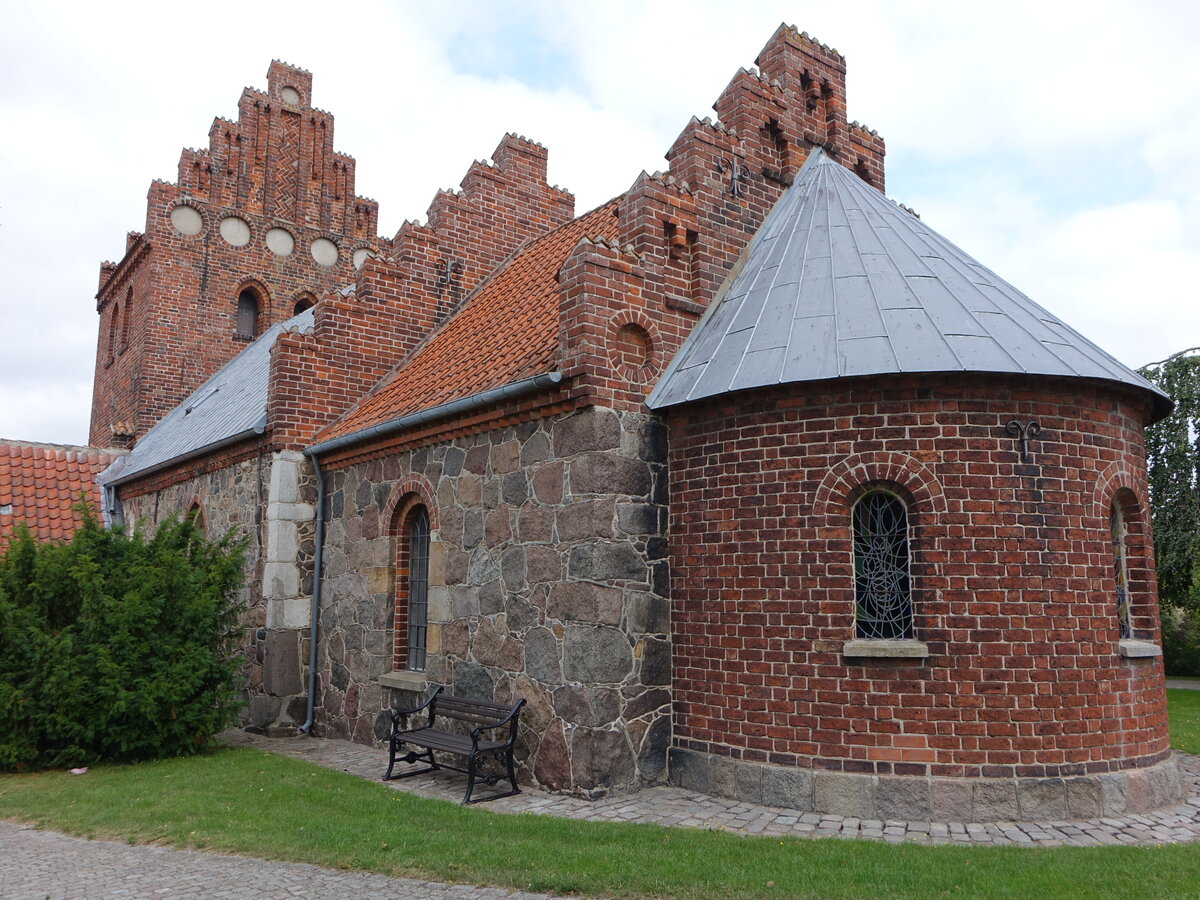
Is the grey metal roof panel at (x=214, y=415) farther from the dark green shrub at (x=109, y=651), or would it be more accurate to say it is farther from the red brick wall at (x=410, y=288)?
the dark green shrub at (x=109, y=651)

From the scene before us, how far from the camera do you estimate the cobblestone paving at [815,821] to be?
6594mm

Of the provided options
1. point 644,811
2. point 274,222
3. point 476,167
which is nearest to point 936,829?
point 644,811

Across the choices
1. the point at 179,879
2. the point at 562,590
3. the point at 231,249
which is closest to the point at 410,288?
the point at 562,590

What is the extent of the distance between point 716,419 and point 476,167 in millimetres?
8044

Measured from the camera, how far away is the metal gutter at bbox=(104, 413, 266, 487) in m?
12.0

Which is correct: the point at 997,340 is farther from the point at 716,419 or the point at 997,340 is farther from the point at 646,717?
the point at 646,717

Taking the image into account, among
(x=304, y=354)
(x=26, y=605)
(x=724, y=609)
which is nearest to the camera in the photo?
(x=724, y=609)

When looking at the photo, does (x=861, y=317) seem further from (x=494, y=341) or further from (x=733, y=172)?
(x=494, y=341)

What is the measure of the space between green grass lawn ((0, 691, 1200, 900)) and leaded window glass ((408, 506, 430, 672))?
2146 mm

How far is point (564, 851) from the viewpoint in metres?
6.12

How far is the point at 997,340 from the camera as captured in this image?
7.59 m

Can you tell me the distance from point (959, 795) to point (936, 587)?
59.2 inches

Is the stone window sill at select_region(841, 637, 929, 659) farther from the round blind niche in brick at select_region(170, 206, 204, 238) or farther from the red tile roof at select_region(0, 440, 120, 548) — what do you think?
the round blind niche in brick at select_region(170, 206, 204, 238)

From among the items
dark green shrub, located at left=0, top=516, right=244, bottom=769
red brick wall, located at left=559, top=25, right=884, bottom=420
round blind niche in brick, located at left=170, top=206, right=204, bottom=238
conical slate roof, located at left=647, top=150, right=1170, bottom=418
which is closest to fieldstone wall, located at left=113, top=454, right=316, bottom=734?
dark green shrub, located at left=0, top=516, right=244, bottom=769
